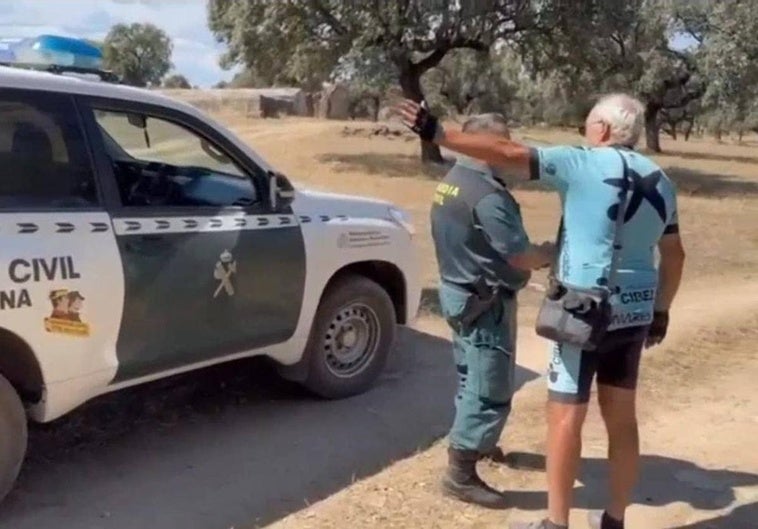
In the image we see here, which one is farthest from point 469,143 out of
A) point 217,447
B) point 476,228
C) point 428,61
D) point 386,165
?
point 428,61

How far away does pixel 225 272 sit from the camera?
556 centimetres

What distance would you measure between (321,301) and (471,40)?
59.0 ft

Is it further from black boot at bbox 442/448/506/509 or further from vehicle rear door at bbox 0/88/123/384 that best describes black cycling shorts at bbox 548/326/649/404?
vehicle rear door at bbox 0/88/123/384

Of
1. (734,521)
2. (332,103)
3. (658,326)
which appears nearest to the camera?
(658,326)

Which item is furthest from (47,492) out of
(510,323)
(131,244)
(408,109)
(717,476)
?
(717,476)

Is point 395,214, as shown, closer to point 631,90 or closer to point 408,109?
point 408,109

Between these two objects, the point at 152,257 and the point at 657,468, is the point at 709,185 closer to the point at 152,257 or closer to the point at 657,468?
the point at 657,468

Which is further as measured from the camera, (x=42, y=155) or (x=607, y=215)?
(x=42, y=155)

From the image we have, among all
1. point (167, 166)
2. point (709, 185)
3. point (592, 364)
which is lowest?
point (709, 185)

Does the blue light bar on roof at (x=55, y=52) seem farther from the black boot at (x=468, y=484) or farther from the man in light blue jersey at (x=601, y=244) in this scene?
the black boot at (x=468, y=484)

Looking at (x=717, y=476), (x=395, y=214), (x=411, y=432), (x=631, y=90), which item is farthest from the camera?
(x=631, y=90)

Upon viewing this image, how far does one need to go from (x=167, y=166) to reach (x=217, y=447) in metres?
1.48

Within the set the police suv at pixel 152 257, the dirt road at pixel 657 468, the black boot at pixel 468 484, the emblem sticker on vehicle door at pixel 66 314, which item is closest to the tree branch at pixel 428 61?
the dirt road at pixel 657 468

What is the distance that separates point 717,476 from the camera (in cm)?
555
